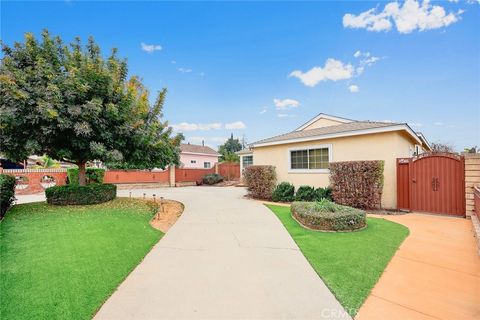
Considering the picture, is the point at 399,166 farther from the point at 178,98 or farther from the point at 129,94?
the point at 178,98

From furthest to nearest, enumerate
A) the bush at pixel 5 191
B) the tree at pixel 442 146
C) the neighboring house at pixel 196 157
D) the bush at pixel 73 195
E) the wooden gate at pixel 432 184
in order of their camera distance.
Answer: the neighboring house at pixel 196 157, the tree at pixel 442 146, the bush at pixel 73 195, the wooden gate at pixel 432 184, the bush at pixel 5 191

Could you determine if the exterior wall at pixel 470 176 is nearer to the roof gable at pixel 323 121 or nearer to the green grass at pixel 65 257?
the green grass at pixel 65 257

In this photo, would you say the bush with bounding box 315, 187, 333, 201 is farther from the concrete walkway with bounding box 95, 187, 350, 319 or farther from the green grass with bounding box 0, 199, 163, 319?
the green grass with bounding box 0, 199, 163, 319

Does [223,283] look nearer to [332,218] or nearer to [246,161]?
[332,218]

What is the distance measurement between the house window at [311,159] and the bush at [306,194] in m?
1.09

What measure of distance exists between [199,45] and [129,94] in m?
6.58

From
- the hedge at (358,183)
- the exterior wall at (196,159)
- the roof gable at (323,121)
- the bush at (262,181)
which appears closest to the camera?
the hedge at (358,183)

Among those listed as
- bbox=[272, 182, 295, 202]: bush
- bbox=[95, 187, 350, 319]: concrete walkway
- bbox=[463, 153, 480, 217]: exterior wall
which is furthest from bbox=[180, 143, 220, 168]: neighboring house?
bbox=[463, 153, 480, 217]: exterior wall

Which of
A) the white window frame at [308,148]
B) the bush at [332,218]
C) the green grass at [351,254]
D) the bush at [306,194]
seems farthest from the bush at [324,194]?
the bush at [332,218]

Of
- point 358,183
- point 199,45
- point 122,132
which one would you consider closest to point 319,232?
point 358,183

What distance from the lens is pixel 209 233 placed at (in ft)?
19.4

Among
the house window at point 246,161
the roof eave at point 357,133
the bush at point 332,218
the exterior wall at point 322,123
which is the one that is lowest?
the bush at point 332,218

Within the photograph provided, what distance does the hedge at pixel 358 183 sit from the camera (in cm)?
847

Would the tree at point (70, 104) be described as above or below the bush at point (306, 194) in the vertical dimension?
above
